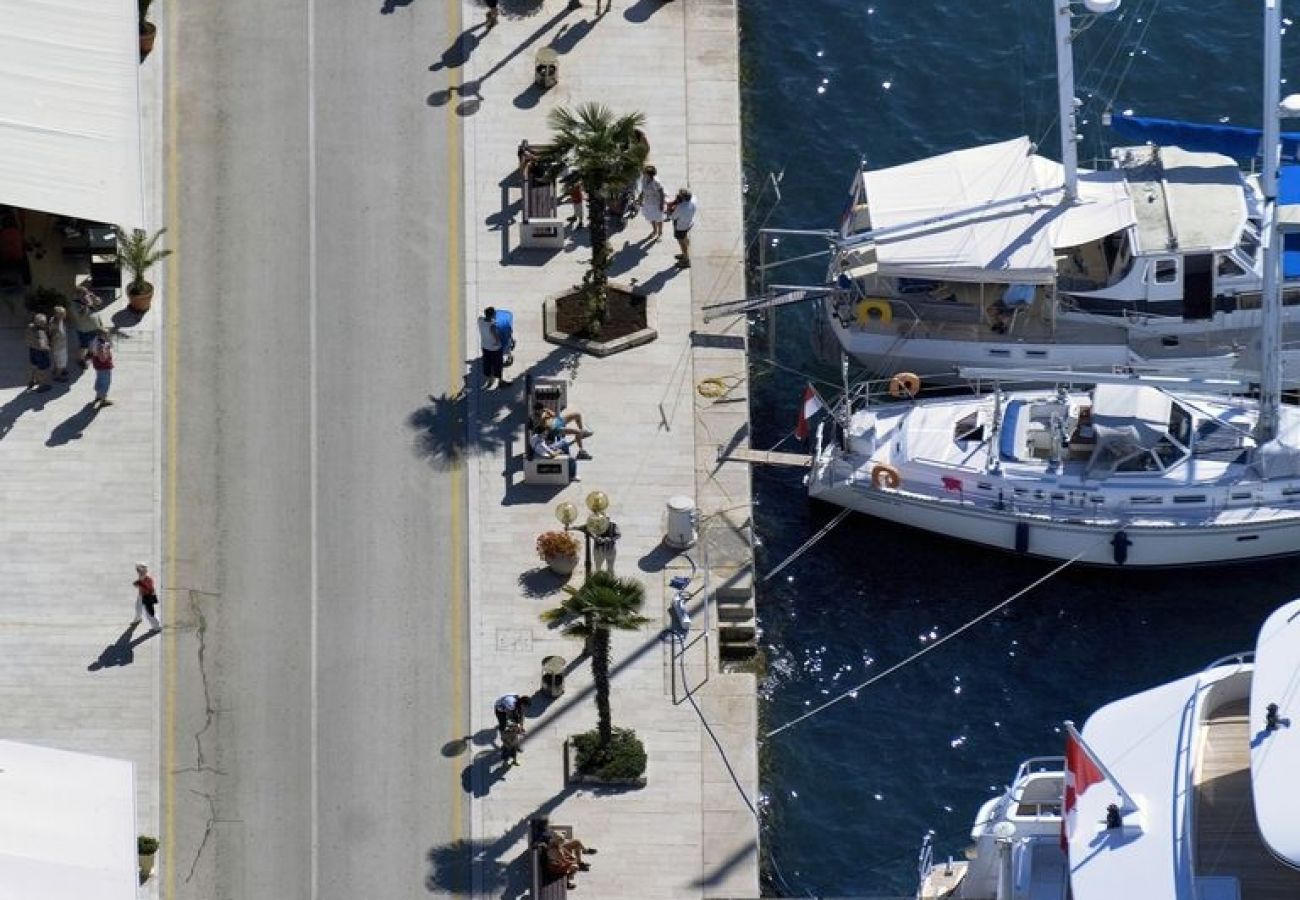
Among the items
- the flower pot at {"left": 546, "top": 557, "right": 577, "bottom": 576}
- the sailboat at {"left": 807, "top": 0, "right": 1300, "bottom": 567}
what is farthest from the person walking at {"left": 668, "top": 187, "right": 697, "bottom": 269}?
the flower pot at {"left": 546, "top": 557, "right": 577, "bottom": 576}

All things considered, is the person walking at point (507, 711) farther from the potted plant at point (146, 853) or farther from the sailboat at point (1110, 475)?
the sailboat at point (1110, 475)

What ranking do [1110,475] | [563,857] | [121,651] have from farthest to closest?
[1110,475], [121,651], [563,857]

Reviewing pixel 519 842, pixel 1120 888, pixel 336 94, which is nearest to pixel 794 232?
pixel 336 94

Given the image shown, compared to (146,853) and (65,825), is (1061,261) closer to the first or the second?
(146,853)

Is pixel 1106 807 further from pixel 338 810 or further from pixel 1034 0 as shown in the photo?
pixel 1034 0

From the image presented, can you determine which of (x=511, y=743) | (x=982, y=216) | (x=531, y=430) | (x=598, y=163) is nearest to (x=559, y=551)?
(x=531, y=430)

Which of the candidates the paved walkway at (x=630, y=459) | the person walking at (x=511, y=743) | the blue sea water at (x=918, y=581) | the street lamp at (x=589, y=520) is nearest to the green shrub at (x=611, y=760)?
the paved walkway at (x=630, y=459)

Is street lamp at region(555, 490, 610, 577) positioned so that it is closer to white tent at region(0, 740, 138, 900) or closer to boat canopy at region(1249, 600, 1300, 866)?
A: white tent at region(0, 740, 138, 900)
